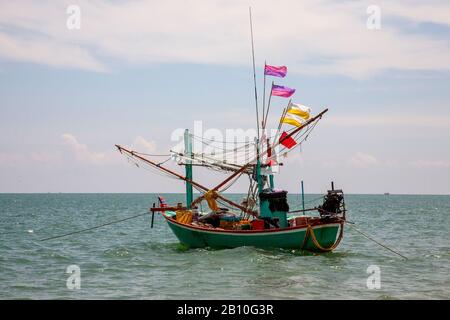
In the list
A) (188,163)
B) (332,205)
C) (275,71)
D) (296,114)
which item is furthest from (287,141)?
(188,163)

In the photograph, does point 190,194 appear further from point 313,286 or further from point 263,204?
point 313,286

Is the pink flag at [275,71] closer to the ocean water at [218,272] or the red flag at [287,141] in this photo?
the red flag at [287,141]

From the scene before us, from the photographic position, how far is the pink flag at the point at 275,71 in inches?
1224

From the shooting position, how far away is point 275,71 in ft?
102

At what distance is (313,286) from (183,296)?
497cm

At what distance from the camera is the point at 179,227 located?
32.9 m

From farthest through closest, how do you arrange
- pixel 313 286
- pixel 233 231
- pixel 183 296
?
pixel 233 231 < pixel 313 286 < pixel 183 296

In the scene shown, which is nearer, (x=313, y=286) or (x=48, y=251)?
(x=313, y=286)
